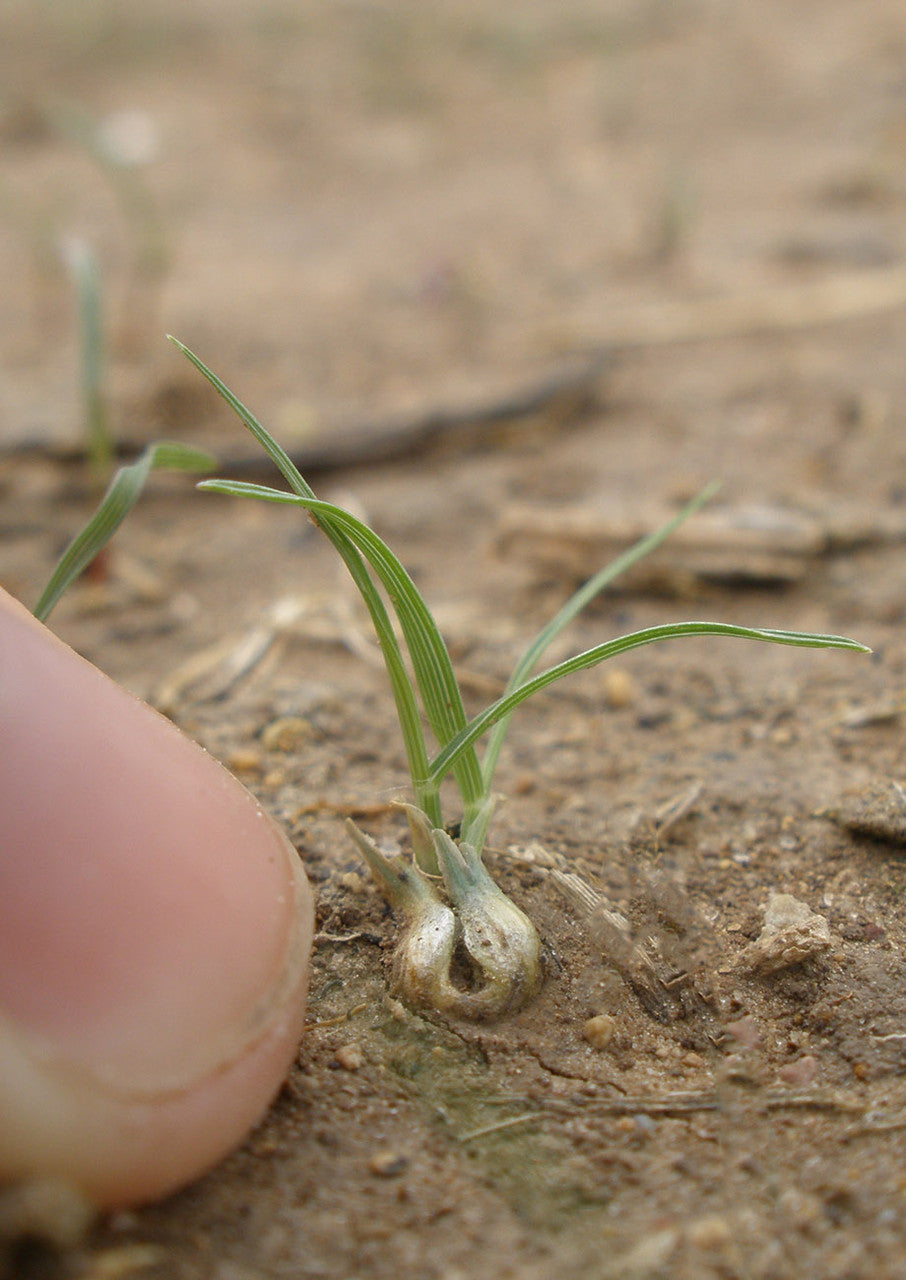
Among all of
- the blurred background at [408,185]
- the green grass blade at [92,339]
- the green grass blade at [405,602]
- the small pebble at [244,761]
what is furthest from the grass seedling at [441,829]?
the blurred background at [408,185]

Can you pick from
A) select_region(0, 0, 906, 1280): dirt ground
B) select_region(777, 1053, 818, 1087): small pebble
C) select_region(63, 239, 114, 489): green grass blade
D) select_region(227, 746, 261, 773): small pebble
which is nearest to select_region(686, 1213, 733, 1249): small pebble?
select_region(0, 0, 906, 1280): dirt ground

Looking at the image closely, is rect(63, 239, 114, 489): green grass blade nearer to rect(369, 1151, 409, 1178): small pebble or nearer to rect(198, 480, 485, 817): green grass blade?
rect(198, 480, 485, 817): green grass blade

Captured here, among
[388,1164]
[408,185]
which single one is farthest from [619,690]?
[408,185]

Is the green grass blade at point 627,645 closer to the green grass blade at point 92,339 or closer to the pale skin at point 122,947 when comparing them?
the pale skin at point 122,947

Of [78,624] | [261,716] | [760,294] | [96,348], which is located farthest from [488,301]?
[261,716]

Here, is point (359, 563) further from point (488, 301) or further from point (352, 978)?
point (488, 301)

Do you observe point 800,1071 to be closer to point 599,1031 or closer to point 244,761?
point 599,1031
